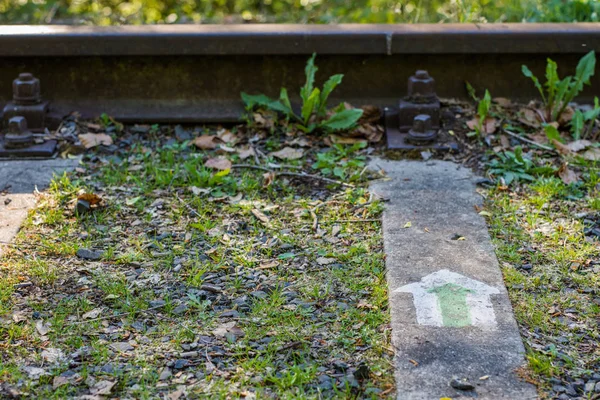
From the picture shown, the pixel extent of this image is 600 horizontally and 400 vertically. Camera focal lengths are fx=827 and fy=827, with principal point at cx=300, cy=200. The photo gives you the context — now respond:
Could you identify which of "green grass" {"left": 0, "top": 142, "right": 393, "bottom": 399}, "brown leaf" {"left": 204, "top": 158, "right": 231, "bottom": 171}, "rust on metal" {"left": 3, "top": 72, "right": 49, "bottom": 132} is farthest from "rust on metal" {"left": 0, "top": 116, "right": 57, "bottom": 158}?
"brown leaf" {"left": 204, "top": 158, "right": 231, "bottom": 171}

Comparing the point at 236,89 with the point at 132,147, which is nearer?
the point at 132,147

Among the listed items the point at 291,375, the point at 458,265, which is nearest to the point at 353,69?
the point at 458,265

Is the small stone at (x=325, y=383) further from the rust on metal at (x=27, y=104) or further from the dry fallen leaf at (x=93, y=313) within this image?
the rust on metal at (x=27, y=104)

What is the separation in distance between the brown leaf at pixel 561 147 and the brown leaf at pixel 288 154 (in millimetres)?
1494

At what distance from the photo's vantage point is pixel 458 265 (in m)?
3.66

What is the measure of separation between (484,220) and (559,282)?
2.00ft

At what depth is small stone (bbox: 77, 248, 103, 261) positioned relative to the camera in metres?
3.82

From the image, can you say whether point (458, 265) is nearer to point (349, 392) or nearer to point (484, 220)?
point (484, 220)

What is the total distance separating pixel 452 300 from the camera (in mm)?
3389

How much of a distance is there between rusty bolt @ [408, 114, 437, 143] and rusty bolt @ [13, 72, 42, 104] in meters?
2.35

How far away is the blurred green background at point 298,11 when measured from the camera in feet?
19.9

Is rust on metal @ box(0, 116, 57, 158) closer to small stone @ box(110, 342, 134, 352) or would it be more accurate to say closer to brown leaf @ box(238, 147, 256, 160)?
brown leaf @ box(238, 147, 256, 160)

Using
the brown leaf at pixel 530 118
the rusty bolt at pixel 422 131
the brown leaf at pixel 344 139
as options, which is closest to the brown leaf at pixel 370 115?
the brown leaf at pixel 344 139

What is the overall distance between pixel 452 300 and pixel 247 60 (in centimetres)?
259
